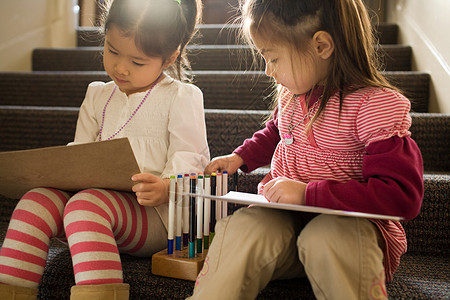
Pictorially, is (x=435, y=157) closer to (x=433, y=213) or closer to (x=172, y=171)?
(x=433, y=213)

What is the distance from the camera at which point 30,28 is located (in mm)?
2209

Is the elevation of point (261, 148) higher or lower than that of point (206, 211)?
higher

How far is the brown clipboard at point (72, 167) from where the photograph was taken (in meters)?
0.89

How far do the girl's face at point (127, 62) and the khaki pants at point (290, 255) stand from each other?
1.39ft

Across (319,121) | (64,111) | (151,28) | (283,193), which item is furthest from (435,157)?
(64,111)

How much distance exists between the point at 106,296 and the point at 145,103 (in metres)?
0.48

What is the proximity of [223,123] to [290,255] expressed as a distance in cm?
66

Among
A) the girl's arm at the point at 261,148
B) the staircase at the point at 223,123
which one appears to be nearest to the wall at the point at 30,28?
the staircase at the point at 223,123

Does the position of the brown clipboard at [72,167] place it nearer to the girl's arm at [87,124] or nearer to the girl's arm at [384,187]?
the girl's arm at [87,124]

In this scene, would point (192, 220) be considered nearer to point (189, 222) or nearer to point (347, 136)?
point (189, 222)

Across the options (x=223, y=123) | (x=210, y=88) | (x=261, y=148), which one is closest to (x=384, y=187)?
(x=261, y=148)

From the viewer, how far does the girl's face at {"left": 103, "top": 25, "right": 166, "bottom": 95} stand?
1090mm

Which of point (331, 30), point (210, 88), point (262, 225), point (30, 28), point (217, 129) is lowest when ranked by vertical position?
point (262, 225)

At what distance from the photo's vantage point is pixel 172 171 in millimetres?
1070
